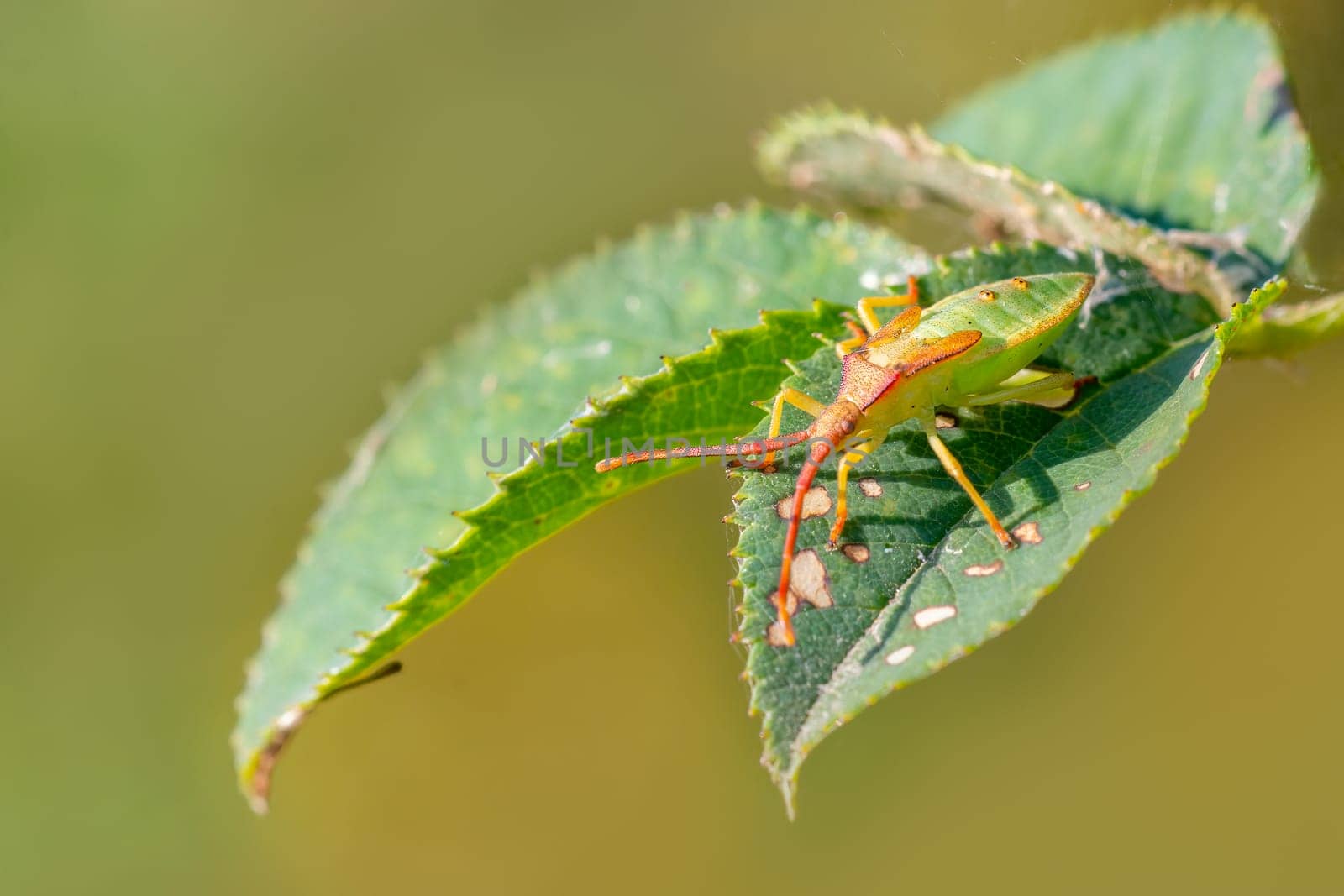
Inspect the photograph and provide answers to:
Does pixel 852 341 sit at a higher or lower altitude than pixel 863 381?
higher

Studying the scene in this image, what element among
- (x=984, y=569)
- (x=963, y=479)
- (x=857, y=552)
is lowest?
(x=984, y=569)

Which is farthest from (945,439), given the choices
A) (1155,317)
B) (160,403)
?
(160,403)

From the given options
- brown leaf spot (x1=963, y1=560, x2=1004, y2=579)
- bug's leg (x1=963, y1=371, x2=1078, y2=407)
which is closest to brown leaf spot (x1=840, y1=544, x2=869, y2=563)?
brown leaf spot (x1=963, y1=560, x2=1004, y2=579)

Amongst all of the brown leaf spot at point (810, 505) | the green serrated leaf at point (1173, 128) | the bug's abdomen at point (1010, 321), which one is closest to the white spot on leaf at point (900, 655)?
the brown leaf spot at point (810, 505)

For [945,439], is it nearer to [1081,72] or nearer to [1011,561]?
[1011,561]

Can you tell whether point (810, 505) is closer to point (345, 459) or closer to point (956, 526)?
point (956, 526)

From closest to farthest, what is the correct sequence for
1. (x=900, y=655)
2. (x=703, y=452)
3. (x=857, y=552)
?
(x=900, y=655)
(x=857, y=552)
(x=703, y=452)

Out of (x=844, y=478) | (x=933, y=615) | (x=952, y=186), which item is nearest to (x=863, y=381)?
(x=844, y=478)

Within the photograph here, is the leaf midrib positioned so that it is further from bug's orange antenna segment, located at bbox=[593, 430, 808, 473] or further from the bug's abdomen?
bug's orange antenna segment, located at bbox=[593, 430, 808, 473]
